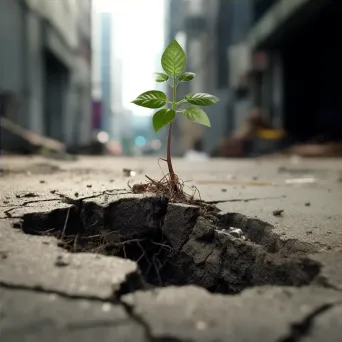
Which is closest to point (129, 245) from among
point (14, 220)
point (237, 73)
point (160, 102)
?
point (14, 220)

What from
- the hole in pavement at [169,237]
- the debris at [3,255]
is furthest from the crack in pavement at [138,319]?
the hole in pavement at [169,237]

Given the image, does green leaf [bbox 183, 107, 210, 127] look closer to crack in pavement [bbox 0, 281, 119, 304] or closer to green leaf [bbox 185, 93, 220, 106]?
green leaf [bbox 185, 93, 220, 106]

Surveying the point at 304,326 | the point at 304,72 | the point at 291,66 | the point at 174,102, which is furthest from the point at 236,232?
the point at 291,66

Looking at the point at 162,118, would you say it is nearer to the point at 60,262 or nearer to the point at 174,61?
the point at 174,61

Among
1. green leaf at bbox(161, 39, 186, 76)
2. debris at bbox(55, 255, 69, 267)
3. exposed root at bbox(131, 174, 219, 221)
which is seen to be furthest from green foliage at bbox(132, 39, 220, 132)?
debris at bbox(55, 255, 69, 267)

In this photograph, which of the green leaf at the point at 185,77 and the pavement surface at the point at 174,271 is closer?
the pavement surface at the point at 174,271

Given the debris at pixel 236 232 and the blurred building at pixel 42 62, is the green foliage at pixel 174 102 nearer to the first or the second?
the debris at pixel 236 232
